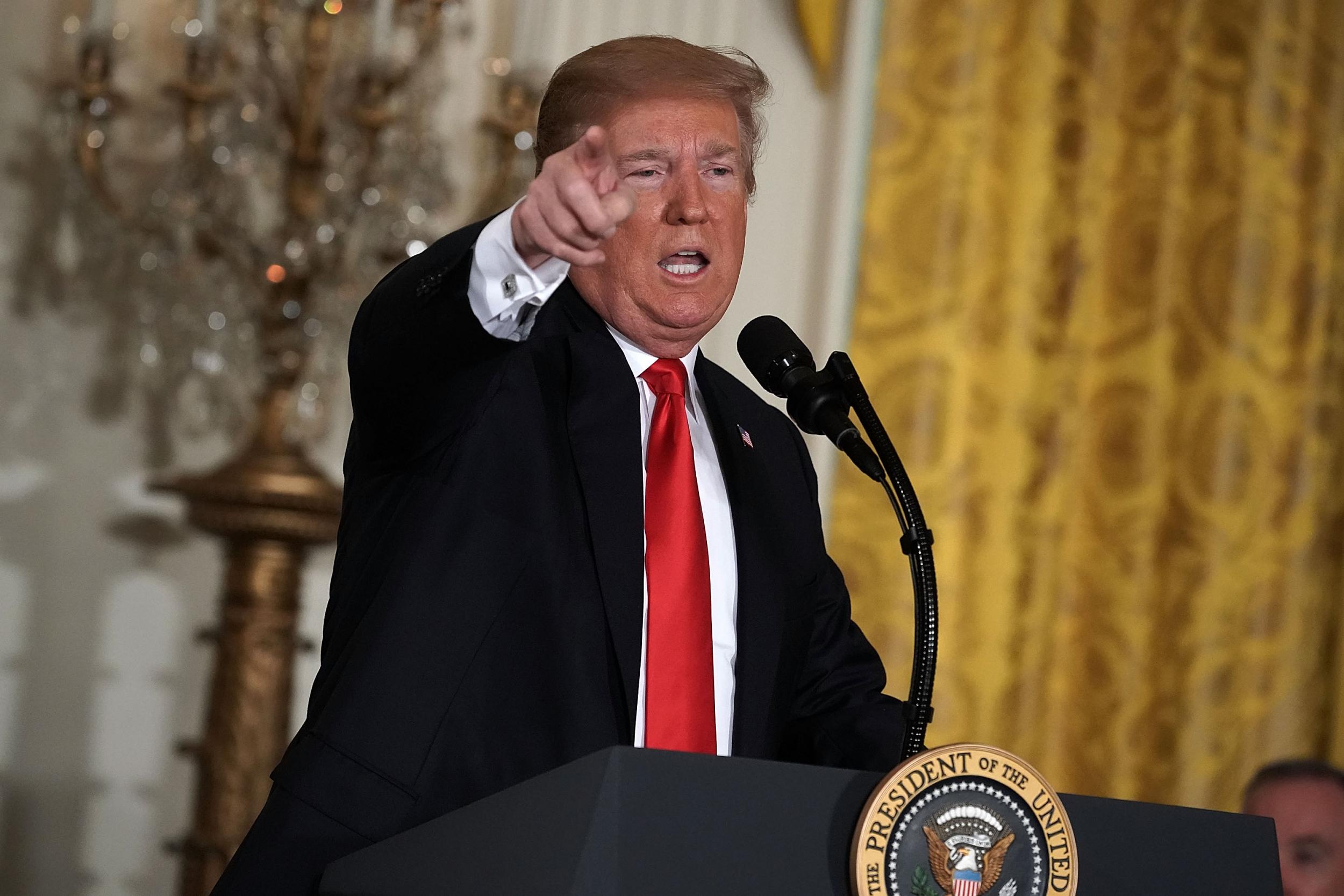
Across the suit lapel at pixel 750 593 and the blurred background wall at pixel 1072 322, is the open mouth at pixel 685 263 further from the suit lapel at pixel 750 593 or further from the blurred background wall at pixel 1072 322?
the blurred background wall at pixel 1072 322

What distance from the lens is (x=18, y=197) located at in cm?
353

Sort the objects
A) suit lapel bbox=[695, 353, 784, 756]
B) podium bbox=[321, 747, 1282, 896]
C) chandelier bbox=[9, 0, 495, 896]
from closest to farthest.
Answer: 1. podium bbox=[321, 747, 1282, 896]
2. suit lapel bbox=[695, 353, 784, 756]
3. chandelier bbox=[9, 0, 495, 896]

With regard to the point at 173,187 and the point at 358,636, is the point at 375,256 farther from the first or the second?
the point at 358,636

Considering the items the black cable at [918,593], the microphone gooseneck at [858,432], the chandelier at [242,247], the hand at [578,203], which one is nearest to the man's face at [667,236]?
the microphone gooseneck at [858,432]

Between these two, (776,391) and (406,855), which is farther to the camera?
(776,391)

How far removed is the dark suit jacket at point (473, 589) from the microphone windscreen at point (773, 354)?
0.51ft

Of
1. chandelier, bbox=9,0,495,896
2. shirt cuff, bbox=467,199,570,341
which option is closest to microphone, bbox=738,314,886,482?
shirt cuff, bbox=467,199,570,341

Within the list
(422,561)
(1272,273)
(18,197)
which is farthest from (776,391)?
(1272,273)

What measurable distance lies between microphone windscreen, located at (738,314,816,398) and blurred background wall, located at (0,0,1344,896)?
2.19m

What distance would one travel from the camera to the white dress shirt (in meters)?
1.37

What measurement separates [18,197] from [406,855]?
2.88 meters

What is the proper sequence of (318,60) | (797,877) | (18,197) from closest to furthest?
(797,877)
(318,60)
(18,197)

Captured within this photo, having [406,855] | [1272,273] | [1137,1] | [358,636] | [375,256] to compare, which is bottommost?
[406,855]

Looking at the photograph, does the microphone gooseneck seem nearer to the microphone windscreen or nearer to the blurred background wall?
the microphone windscreen
